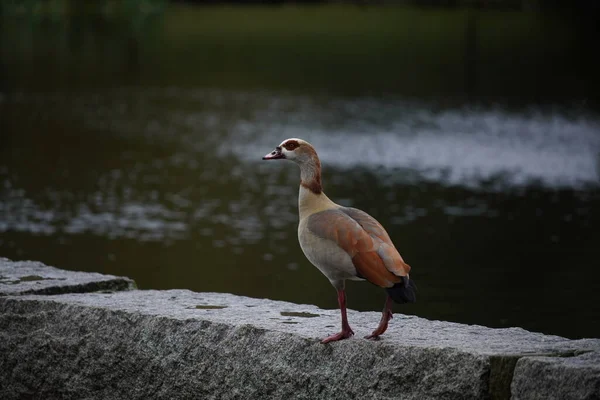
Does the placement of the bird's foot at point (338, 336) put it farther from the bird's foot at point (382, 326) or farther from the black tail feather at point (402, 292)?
the black tail feather at point (402, 292)

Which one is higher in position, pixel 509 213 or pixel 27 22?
pixel 27 22

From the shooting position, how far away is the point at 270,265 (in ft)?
40.7

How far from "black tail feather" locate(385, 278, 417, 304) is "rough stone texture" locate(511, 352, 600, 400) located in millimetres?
570

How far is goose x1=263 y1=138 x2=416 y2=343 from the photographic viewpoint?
4.66 metres

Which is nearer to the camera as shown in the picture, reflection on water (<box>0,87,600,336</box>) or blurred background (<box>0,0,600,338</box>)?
reflection on water (<box>0,87,600,336</box>)

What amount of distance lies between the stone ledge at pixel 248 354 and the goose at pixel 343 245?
23cm

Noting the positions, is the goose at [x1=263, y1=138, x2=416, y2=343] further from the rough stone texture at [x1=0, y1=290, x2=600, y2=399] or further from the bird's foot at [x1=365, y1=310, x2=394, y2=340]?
the rough stone texture at [x1=0, y1=290, x2=600, y2=399]

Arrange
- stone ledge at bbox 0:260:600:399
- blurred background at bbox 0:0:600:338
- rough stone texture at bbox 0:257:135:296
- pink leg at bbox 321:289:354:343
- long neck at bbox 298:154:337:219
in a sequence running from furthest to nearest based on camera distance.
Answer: blurred background at bbox 0:0:600:338 → rough stone texture at bbox 0:257:135:296 → long neck at bbox 298:154:337:219 → pink leg at bbox 321:289:354:343 → stone ledge at bbox 0:260:600:399

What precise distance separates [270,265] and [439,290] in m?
2.44

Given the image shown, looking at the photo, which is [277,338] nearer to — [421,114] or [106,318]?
[106,318]

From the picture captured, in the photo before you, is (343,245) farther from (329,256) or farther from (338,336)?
(338,336)

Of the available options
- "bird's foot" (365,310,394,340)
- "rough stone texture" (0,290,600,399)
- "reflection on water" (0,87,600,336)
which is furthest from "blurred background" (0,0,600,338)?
"bird's foot" (365,310,394,340)

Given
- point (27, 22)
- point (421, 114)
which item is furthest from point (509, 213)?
point (27, 22)

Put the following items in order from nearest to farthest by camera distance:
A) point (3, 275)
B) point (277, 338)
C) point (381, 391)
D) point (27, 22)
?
1. point (381, 391)
2. point (277, 338)
3. point (3, 275)
4. point (27, 22)
